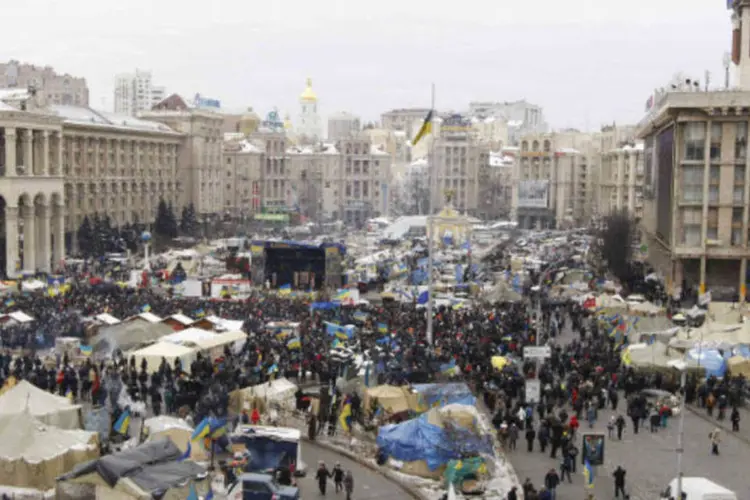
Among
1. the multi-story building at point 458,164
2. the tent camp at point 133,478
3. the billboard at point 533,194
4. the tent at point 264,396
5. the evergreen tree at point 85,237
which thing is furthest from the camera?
the multi-story building at point 458,164

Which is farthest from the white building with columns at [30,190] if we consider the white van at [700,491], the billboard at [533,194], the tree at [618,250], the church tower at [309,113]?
the church tower at [309,113]

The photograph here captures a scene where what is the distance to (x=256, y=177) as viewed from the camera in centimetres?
10275

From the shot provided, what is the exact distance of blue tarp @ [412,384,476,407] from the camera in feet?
69.8

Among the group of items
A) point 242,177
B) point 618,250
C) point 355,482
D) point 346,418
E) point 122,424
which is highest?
point 242,177

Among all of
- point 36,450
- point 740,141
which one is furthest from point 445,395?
point 740,141

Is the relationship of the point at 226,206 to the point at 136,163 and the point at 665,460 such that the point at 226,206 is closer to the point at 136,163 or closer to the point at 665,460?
the point at 136,163

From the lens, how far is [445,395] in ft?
70.5

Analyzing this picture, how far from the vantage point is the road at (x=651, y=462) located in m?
18.0

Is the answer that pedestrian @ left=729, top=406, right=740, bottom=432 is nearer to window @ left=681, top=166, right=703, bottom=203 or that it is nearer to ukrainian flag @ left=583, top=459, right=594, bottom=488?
ukrainian flag @ left=583, top=459, right=594, bottom=488

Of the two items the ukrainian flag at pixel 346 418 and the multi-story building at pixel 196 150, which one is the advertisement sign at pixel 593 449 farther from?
the multi-story building at pixel 196 150

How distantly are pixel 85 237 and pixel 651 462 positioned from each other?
1999 inches

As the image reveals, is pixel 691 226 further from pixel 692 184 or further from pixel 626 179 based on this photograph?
pixel 626 179

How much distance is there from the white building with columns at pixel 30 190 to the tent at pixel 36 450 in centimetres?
3790

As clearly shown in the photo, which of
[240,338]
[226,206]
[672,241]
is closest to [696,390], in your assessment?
[240,338]
